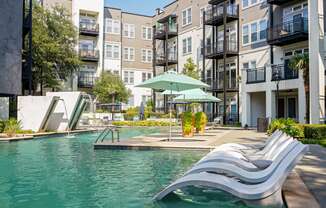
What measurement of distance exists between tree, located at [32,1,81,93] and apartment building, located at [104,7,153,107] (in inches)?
310

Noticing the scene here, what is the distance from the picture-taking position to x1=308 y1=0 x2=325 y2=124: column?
18828mm

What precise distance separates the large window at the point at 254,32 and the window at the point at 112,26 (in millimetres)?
18860

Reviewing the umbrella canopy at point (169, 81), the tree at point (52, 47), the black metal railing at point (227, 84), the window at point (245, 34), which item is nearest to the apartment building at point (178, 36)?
the black metal railing at point (227, 84)

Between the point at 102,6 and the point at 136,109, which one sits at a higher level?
the point at 102,6

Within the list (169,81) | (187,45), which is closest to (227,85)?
(187,45)

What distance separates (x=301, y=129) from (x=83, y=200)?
12320 mm

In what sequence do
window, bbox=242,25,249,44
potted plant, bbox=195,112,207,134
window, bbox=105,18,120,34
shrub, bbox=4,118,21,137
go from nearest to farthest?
shrub, bbox=4,118,21,137 → potted plant, bbox=195,112,207,134 → window, bbox=242,25,249,44 → window, bbox=105,18,120,34

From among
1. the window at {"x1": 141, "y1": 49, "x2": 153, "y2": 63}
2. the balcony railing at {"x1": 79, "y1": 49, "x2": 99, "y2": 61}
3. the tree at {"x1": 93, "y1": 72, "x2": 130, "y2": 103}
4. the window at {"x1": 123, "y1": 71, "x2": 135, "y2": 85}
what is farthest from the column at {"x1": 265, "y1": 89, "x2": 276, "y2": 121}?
the window at {"x1": 141, "y1": 49, "x2": 153, "y2": 63}

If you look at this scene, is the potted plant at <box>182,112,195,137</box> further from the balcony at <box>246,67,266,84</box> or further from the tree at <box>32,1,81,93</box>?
the tree at <box>32,1,81,93</box>

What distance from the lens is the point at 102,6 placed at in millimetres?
42562

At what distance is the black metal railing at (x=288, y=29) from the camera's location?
80.0 ft

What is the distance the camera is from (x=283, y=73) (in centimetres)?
2461

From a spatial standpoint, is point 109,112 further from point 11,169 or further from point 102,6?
point 11,169

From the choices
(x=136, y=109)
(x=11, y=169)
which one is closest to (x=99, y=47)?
(x=136, y=109)
